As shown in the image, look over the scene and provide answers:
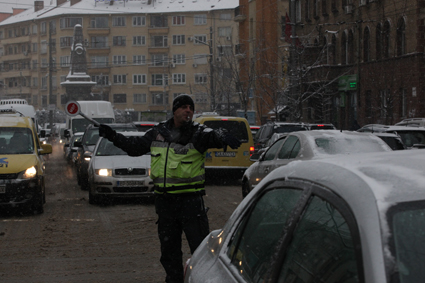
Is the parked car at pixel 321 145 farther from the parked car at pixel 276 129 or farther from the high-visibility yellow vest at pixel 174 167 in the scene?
the parked car at pixel 276 129

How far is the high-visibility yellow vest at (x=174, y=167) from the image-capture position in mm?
5340

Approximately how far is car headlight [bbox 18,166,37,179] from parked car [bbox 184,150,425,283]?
917 centimetres

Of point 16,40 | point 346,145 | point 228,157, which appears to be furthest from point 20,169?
point 16,40

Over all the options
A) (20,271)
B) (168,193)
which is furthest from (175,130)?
(20,271)

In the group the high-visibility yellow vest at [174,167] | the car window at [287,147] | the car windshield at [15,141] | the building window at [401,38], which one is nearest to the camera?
the high-visibility yellow vest at [174,167]

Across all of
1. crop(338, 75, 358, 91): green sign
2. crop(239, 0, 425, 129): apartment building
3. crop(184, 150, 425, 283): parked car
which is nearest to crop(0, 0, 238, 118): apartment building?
crop(239, 0, 425, 129): apartment building

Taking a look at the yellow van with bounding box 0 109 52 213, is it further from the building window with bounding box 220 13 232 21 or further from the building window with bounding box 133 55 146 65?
the building window with bounding box 220 13 232 21

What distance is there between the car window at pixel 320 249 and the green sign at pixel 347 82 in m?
38.9

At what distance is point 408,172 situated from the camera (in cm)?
224

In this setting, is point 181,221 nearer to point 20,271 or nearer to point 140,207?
point 20,271

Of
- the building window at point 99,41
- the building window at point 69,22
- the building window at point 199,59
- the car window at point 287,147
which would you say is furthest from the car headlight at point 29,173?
the building window at point 69,22

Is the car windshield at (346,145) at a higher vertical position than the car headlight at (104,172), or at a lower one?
higher

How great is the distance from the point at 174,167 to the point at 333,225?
312cm

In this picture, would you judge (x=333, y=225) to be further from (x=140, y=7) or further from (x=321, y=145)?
(x=140, y=7)
